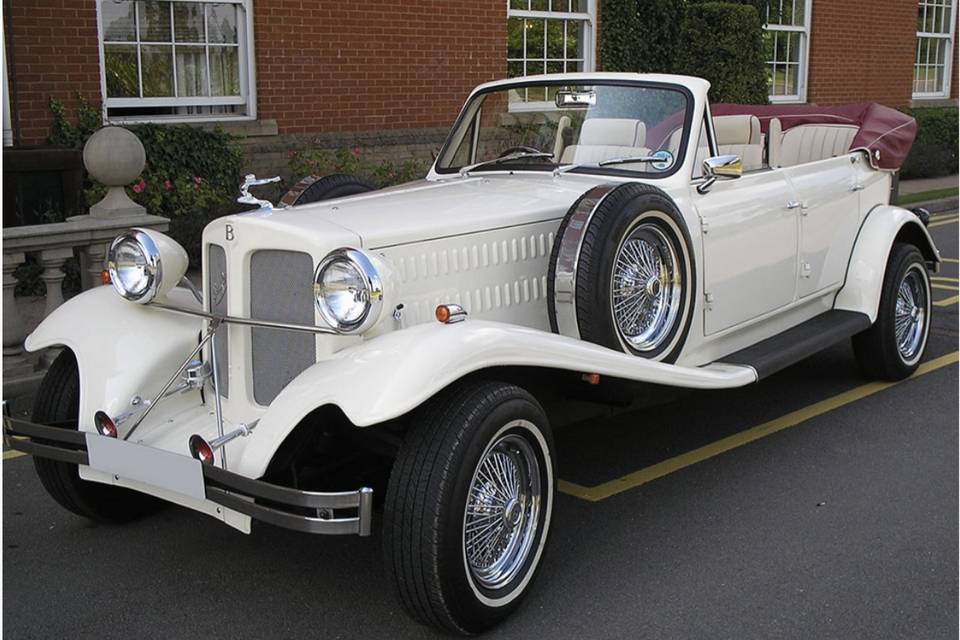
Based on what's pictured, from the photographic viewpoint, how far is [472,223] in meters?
4.12

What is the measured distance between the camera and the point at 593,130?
5.10 m

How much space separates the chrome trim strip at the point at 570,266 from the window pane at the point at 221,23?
6.94 metres

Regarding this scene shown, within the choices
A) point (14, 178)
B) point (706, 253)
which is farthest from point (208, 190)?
point (706, 253)

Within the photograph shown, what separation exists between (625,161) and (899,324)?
2484mm

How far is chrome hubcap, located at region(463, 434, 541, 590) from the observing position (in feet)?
11.5

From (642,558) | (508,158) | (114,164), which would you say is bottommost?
(642,558)

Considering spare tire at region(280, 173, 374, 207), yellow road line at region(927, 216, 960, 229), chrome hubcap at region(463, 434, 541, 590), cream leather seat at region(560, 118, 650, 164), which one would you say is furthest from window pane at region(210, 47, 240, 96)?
yellow road line at region(927, 216, 960, 229)

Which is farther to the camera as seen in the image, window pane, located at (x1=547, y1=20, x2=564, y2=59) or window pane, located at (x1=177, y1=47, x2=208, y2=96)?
window pane, located at (x1=547, y1=20, x2=564, y2=59)

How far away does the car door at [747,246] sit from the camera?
496 cm

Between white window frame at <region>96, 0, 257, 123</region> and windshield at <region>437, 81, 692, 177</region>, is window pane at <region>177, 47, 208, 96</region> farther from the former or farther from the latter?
windshield at <region>437, 81, 692, 177</region>

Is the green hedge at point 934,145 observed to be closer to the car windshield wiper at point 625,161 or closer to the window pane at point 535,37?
the window pane at point 535,37

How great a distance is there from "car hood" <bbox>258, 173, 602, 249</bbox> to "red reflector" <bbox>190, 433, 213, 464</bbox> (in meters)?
0.83

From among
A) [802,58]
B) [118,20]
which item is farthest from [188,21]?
[802,58]

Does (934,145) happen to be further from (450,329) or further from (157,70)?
(450,329)
